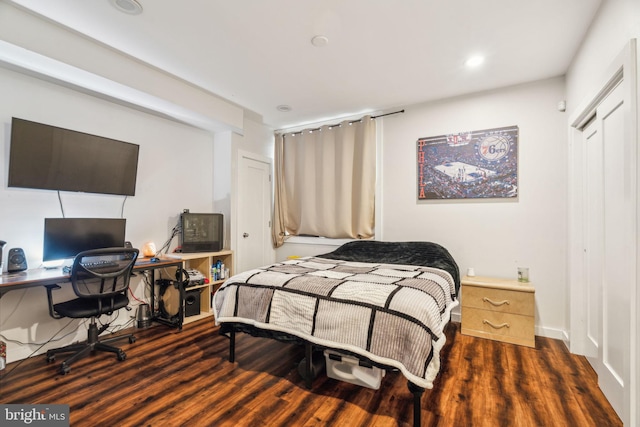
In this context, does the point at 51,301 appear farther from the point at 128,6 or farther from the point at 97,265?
the point at 128,6

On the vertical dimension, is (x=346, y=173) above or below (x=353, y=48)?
below

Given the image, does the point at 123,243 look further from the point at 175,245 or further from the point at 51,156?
the point at 51,156

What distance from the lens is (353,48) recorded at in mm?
2502

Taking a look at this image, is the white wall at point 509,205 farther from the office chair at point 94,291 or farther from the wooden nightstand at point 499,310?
the office chair at point 94,291

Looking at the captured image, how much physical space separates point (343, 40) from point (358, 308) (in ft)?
6.89

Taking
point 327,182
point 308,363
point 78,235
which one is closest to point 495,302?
point 308,363

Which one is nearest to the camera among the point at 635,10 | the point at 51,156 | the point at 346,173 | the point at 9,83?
the point at 635,10

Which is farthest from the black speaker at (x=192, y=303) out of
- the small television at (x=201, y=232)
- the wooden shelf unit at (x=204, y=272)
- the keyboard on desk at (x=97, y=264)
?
the keyboard on desk at (x=97, y=264)

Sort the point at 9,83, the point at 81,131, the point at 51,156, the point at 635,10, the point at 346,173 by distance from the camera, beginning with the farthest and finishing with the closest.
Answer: the point at 346,173 → the point at 81,131 → the point at 51,156 → the point at 9,83 → the point at 635,10

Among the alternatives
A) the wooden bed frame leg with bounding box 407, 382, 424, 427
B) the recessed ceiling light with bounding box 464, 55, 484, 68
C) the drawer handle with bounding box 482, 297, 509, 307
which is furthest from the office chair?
the recessed ceiling light with bounding box 464, 55, 484, 68

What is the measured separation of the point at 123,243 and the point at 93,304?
2.46ft

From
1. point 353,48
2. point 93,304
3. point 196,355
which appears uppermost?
point 353,48

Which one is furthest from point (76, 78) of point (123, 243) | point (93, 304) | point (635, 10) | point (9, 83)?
point (635, 10)

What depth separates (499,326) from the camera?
9.33 ft
